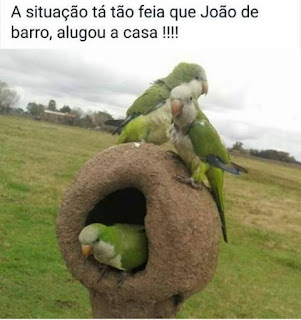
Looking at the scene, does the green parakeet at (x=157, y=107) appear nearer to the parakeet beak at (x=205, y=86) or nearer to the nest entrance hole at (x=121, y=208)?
the parakeet beak at (x=205, y=86)

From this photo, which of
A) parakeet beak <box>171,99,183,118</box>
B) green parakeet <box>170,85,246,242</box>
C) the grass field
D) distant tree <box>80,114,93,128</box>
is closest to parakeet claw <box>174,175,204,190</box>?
green parakeet <box>170,85,246,242</box>

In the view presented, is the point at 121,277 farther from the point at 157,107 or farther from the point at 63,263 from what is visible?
the point at 63,263

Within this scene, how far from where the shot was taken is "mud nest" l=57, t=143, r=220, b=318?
14.1 ft

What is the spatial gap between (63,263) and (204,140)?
6.58 m

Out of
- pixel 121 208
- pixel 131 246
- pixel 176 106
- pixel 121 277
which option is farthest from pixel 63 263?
pixel 176 106

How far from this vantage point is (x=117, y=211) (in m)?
5.04

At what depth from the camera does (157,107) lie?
15.7ft

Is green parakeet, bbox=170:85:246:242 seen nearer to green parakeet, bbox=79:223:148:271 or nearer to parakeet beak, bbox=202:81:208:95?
parakeet beak, bbox=202:81:208:95

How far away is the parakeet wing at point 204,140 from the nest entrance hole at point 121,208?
933mm

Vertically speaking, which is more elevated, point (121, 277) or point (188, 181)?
point (188, 181)

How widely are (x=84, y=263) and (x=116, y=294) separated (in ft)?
1.33

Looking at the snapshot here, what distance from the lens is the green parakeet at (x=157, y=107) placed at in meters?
4.75

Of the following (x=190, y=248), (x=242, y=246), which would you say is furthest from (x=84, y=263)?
(x=242, y=246)

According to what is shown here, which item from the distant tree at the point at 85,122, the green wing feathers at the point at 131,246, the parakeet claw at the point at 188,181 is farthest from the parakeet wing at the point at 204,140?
the distant tree at the point at 85,122
